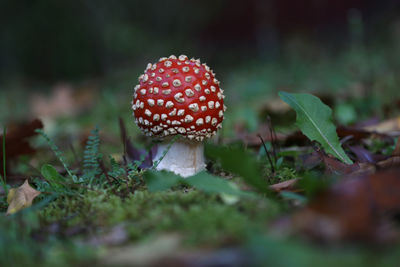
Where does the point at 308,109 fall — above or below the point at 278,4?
below

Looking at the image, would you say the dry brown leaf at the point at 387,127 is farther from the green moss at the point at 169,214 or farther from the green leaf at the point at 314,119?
the green moss at the point at 169,214

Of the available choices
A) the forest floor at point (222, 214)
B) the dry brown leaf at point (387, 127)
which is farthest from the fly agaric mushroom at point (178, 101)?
the dry brown leaf at point (387, 127)

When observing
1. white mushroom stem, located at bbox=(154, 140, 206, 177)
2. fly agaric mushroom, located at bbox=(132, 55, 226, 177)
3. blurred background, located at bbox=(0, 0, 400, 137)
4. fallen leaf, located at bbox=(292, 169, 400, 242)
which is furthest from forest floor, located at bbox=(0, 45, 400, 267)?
blurred background, located at bbox=(0, 0, 400, 137)

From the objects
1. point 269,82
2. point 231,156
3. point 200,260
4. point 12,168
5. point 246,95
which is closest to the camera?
point 200,260

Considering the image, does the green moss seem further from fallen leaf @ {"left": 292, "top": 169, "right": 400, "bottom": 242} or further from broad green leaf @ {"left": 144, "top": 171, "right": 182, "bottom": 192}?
fallen leaf @ {"left": 292, "top": 169, "right": 400, "bottom": 242}

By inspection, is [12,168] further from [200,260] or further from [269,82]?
[269,82]

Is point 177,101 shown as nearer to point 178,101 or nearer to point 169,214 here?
point 178,101

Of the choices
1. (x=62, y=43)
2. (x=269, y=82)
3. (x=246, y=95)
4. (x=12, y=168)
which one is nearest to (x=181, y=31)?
(x=62, y=43)
